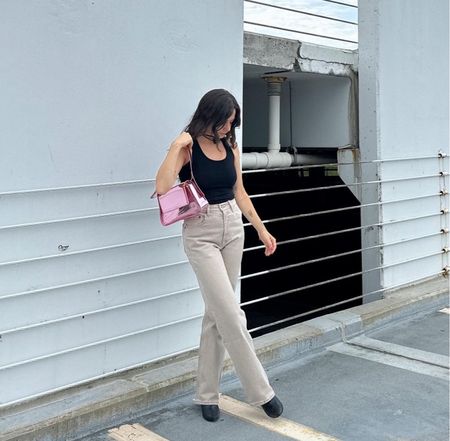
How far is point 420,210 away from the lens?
629 centimetres

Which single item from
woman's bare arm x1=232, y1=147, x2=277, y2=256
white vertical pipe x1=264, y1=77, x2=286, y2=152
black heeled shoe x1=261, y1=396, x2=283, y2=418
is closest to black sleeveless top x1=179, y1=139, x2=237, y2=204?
woman's bare arm x1=232, y1=147, x2=277, y2=256

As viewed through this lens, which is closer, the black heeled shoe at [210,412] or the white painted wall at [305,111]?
the black heeled shoe at [210,412]

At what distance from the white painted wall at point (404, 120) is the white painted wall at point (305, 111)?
40cm

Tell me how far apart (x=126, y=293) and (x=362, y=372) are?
1.67m

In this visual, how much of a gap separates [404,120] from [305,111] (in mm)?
1119

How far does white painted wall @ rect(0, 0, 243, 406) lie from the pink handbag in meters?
0.53

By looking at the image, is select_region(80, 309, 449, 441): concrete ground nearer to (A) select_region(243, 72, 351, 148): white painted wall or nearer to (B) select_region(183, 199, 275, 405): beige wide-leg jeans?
(B) select_region(183, 199, 275, 405): beige wide-leg jeans

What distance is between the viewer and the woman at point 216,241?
338 centimetres

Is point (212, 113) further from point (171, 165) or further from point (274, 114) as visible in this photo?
point (274, 114)

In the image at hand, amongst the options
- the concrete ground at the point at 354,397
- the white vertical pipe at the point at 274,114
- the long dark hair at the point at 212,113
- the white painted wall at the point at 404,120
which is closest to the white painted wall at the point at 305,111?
the white vertical pipe at the point at 274,114

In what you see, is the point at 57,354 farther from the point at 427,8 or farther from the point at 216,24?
the point at 427,8

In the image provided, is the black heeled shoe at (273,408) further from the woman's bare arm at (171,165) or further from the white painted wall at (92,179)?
the woman's bare arm at (171,165)

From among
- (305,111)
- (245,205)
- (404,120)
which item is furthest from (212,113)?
(305,111)

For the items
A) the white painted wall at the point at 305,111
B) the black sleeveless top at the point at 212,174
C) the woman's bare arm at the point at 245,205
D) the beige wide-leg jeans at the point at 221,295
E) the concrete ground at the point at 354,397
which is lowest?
the concrete ground at the point at 354,397
